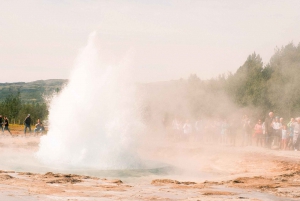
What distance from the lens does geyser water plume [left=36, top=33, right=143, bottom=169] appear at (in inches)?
561

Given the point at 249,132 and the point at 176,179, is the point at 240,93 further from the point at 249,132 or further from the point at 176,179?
the point at 176,179

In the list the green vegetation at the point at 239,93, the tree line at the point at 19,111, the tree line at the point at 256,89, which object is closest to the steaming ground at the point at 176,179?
the green vegetation at the point at 239,93

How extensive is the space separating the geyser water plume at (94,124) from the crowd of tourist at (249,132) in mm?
6382

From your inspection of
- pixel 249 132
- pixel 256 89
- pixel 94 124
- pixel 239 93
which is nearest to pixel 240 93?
pixel 239 93

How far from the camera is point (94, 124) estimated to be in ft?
49.0

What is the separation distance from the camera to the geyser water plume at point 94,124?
14.2 metres

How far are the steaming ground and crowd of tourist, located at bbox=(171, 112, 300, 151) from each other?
1.28m

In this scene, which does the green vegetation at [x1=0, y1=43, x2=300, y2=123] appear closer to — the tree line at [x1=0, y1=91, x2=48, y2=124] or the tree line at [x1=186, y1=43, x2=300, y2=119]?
the tree line at [x1=186, y1=43, x2=300, y2=119]

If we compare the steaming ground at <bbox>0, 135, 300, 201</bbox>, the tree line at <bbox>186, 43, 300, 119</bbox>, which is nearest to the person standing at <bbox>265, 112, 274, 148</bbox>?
the steaming ground at <bbox>0, 135, 300, 201</bbox>

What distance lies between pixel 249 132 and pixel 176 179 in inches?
384

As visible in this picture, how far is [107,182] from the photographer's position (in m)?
9.83

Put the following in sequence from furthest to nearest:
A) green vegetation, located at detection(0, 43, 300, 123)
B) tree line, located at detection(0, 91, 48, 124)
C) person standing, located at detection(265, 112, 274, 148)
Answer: tree line, located at detection(0, 91, 48, 124)
green vegetation, located at detection(0, 43, 300, 123)
person standing, located at detection(265, 112, 274, 148)

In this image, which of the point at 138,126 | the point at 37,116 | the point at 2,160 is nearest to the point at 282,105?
the point at 138,126

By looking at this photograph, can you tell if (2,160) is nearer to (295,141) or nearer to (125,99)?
(125,99)
